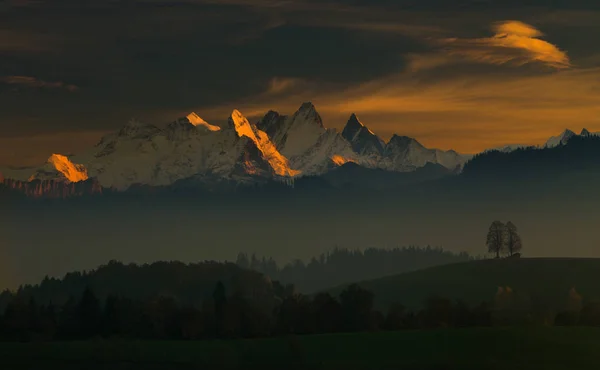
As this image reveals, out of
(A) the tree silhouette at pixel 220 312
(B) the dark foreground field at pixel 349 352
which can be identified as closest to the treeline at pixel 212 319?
(A) the tree silhouette at pixel 220 312

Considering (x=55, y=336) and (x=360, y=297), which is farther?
(x=360, y=297)

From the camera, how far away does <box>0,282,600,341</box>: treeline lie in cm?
16425

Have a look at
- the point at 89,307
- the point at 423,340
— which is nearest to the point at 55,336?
the point at 89,307

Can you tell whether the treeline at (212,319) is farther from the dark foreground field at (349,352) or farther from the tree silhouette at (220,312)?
the dark foreground field at (349,352)

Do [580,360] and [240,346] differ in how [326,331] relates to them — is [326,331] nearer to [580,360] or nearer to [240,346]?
[240,346]

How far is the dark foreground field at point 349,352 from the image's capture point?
13525 cm

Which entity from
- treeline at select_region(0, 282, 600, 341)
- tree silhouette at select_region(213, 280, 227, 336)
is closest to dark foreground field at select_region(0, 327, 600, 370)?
treeline at select_region(0, 282, 600, 341)

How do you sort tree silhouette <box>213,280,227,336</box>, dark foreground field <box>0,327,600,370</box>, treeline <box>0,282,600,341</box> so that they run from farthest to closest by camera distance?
tree silhouette <box>213,280,227,336</box> → treeline <box>0,282,600,341</box> → dark foreground field <box>0,327,600,370</box>

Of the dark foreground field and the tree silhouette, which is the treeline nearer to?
the tree silhouette

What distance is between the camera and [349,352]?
14412cm

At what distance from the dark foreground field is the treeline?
11.4 metres

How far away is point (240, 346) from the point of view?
149 meters

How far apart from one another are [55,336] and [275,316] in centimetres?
3416

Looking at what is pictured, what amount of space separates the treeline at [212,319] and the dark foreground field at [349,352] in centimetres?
1140
